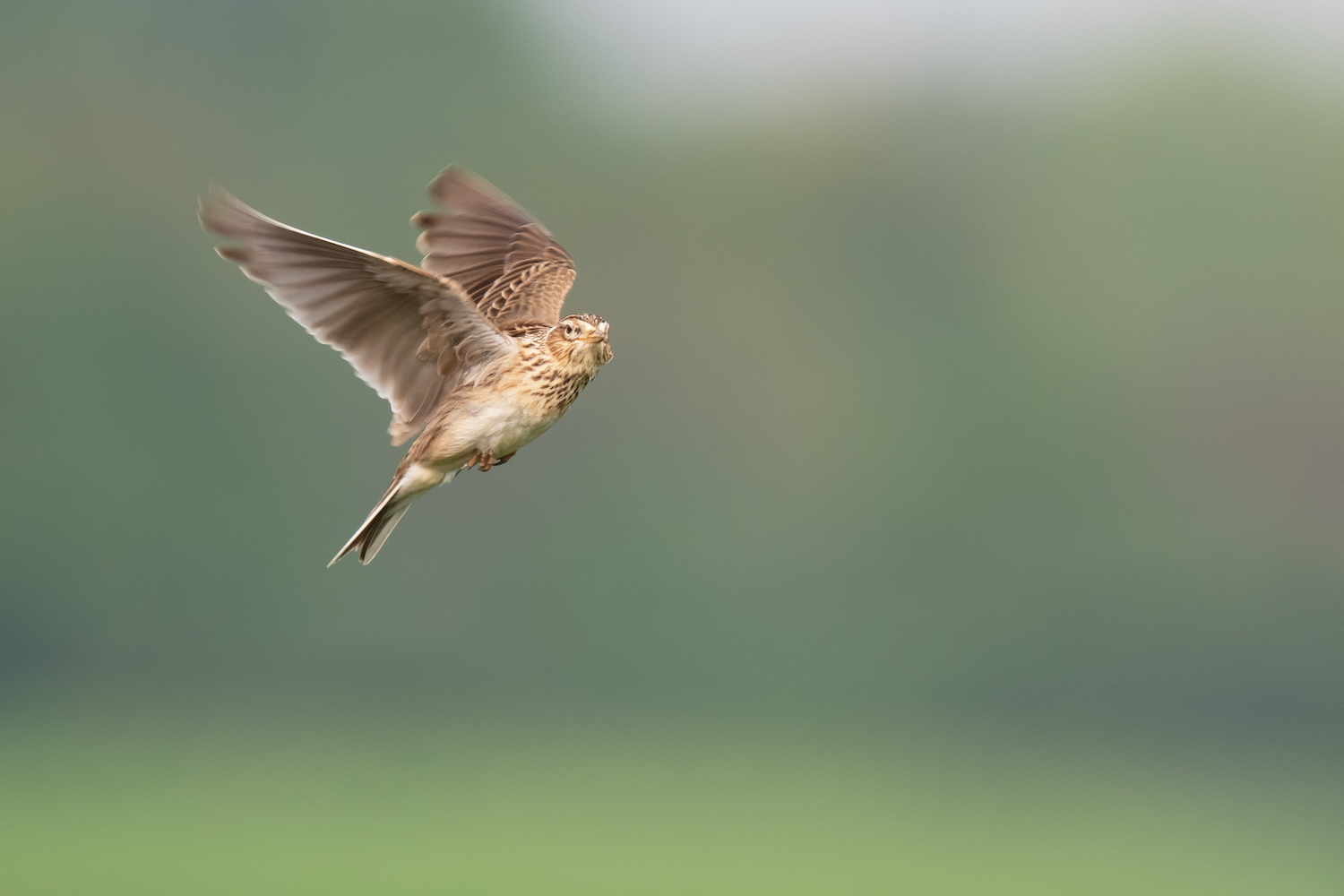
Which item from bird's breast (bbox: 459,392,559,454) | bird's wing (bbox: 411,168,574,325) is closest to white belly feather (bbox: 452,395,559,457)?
bird's breast (bbox: 459,392,559,454)

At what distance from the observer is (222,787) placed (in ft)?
143

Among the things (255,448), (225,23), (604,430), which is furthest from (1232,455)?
(225,23)

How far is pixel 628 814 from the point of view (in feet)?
144

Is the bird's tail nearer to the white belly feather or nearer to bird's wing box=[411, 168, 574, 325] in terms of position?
the white belly feather

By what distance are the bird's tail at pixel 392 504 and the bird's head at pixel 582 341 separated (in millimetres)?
660

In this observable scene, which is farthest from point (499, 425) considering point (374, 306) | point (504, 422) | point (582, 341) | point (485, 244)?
point (485, 244)

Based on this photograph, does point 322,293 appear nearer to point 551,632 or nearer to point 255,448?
point 255,448

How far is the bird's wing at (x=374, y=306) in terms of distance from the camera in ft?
18.8

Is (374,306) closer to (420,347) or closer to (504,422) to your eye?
(420,347)

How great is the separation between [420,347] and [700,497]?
158 feet

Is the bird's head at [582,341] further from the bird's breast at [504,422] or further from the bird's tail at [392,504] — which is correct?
the bird's tail at [392,504]

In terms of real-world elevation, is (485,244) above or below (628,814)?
below

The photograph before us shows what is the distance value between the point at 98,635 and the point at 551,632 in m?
13.5

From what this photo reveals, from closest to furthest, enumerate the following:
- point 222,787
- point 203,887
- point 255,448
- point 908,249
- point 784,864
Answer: point 203,887
point 784,864
point 222,787
point 255,448
point 908,249
